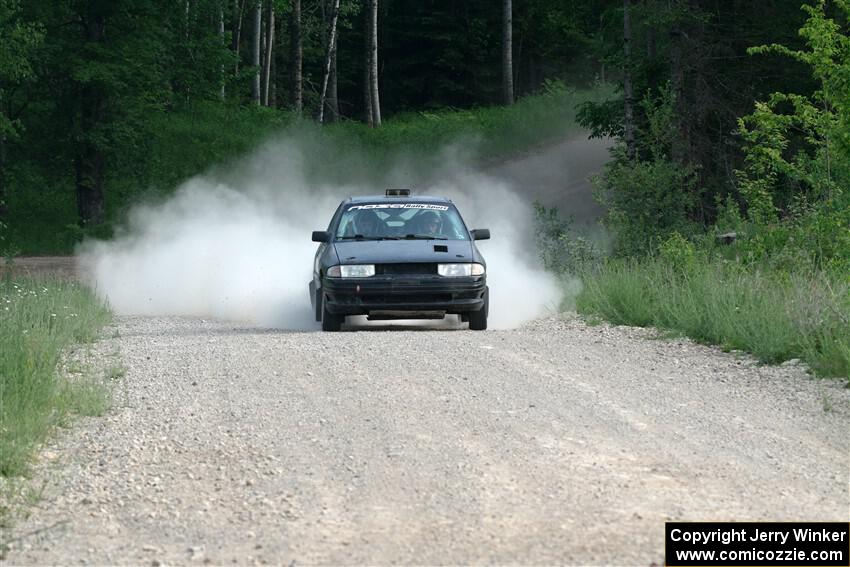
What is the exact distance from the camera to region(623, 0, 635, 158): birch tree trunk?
105 feet

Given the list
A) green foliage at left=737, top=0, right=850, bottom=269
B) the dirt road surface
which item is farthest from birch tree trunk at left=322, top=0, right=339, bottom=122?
the dirt road surface

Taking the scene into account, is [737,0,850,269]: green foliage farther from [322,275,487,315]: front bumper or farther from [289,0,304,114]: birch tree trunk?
[289,0,304,114]: birch tree trunk

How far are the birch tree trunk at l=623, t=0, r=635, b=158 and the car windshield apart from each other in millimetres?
13987

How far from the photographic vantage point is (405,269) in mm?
16219

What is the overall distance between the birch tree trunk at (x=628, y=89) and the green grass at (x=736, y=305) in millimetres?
12586

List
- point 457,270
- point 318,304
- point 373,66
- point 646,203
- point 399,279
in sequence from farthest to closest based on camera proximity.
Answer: point 373,66
point 646,203
point 318,304
point 457,270
point 399,279

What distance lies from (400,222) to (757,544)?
11.4 m

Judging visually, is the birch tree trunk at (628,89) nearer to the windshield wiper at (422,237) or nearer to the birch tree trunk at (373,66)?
the windshield wiper at (422,237)

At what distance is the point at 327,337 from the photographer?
50.1 ft

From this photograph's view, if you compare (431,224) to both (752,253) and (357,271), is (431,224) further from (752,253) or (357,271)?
(752,253)

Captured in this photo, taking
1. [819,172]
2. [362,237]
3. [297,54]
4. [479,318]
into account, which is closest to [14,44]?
[362,237]

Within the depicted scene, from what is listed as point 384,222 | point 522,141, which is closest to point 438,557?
point 384,222

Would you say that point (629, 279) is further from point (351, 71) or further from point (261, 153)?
point (351, 71)

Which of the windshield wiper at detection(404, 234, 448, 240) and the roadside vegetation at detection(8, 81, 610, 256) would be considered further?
the roadside vegetation at detection(8, 81, 610, 256)
